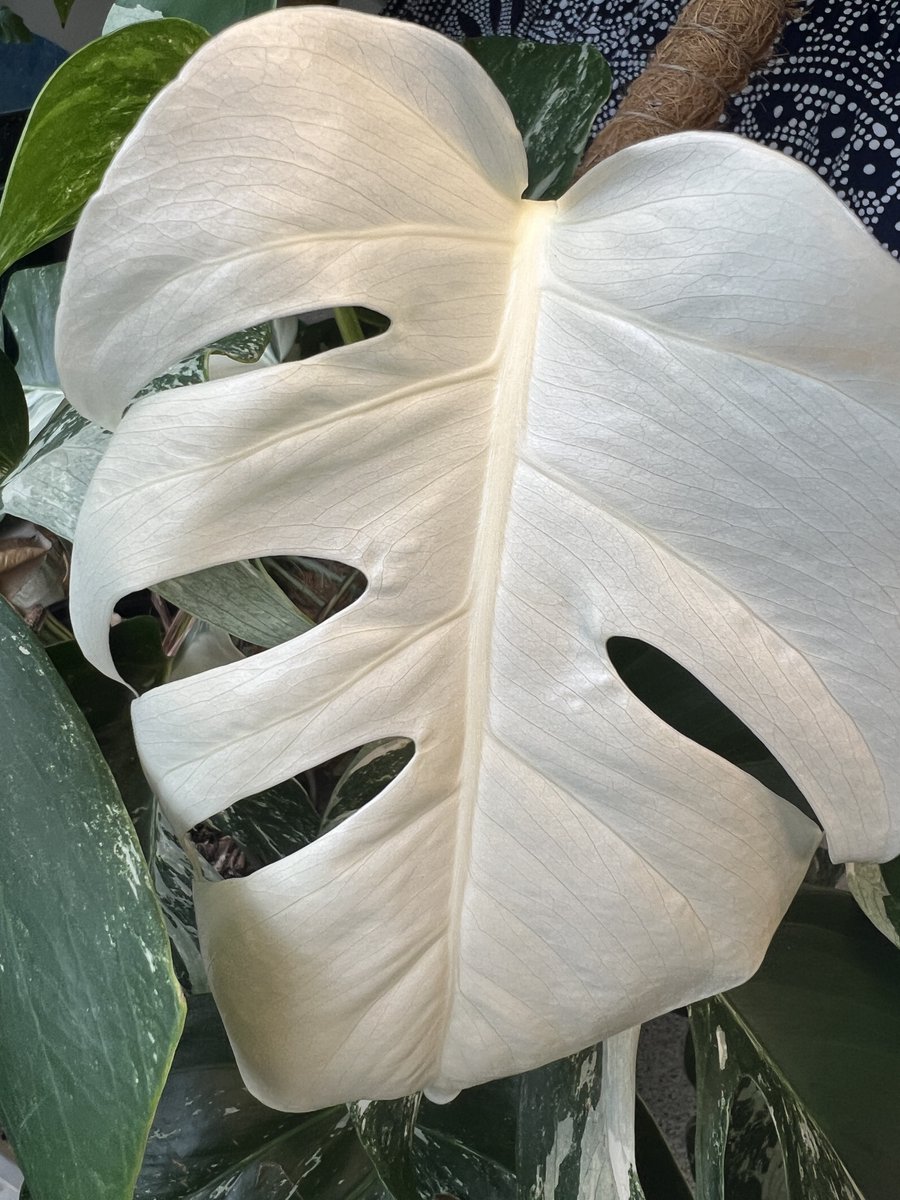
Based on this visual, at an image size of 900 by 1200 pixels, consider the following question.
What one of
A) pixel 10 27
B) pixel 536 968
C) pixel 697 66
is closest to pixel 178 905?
pixel 536 968

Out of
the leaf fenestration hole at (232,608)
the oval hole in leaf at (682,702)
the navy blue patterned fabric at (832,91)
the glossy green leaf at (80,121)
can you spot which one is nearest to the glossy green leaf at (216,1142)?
the leaf fenestration hole at (232,608)

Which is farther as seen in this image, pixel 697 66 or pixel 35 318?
pixel 35 318

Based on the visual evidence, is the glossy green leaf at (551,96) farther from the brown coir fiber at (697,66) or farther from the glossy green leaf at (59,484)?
the glossy green leaf at (59,484)

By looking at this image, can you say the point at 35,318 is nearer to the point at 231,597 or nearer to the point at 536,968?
the point at 231,597

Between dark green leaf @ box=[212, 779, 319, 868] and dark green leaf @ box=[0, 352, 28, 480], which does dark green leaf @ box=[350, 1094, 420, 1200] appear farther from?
dark green leaf @ box=[0, 352, 28, 480]

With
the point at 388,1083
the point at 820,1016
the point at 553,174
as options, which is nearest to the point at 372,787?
the point at 388,1083
